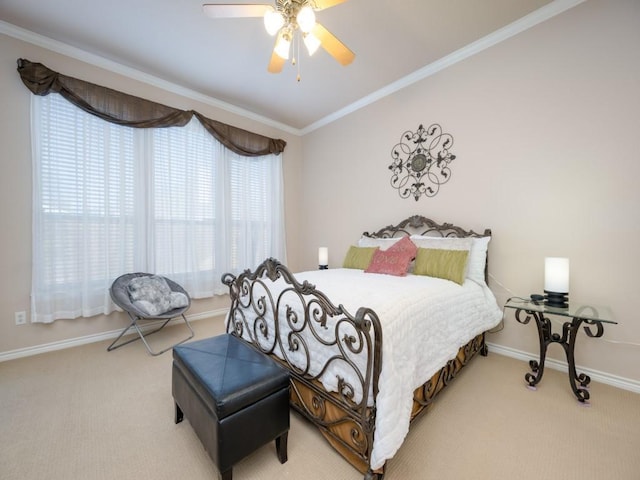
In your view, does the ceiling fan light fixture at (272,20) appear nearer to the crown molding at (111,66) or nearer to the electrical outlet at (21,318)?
the crown molding at (111,66)

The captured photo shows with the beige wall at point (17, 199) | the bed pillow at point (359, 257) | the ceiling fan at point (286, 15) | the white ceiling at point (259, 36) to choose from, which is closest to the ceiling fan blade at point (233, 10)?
the ceiling fan at point (286, 15)

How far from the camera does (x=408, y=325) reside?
1.33 metres

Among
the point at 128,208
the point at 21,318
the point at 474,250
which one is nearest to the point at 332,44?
the point at 474,250

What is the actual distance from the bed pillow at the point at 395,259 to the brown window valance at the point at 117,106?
97.0 inches

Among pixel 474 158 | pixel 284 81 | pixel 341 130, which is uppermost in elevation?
pixel 284 81

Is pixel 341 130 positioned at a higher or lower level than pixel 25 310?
higher

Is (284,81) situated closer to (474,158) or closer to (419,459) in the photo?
(474,158)

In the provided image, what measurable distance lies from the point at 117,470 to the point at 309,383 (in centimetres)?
98

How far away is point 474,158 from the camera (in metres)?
2.58

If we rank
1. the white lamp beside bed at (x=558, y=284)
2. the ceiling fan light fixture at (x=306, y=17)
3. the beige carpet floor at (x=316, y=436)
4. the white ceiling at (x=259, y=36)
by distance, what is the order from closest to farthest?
the beige carpet floor at (x=316, y=436)
the ceiling fan light fixture at (x=306, y=17)
the white lamp beside bed at (x=558, y=284)
the white ceiling at (x=259, y=36)

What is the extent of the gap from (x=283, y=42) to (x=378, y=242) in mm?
2175

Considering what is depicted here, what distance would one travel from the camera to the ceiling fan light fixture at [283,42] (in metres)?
1.67

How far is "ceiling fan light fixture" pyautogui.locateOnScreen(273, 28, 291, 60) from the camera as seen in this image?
1.67 metres

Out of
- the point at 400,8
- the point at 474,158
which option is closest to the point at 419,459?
the point at 474,158
